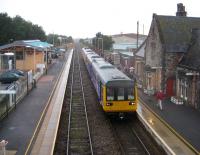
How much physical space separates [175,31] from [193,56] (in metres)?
4.94

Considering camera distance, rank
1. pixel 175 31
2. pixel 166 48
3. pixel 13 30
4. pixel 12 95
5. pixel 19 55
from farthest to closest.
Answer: pixel 13 30
pixel 19 55
pixel 175 31
pixel 166 48
pixel 12 95

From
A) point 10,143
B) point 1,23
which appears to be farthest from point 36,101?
point 1,23

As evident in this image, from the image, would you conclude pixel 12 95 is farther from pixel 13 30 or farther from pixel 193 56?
pixel 13 30

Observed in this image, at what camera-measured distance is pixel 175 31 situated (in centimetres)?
3231

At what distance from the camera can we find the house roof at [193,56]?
26759 millimetres

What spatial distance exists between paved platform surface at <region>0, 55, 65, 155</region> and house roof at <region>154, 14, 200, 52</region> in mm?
11147

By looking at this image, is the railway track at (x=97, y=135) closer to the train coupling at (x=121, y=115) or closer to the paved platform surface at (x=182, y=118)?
the train coupling at (x=121, y=115)

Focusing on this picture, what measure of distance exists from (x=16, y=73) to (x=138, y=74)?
46.1 feet

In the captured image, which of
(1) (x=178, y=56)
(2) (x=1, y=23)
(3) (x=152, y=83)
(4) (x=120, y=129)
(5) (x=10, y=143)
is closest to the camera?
(5) (x=10, y=143)

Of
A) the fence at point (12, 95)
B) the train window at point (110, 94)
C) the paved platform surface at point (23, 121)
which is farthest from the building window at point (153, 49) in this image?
the train window at point (110, 94)

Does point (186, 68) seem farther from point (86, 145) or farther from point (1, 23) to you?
point (1, 23)

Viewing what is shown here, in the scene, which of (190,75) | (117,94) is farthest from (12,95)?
(190,75)

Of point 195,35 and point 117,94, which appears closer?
point 117,94

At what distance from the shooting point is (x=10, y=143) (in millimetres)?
17266
